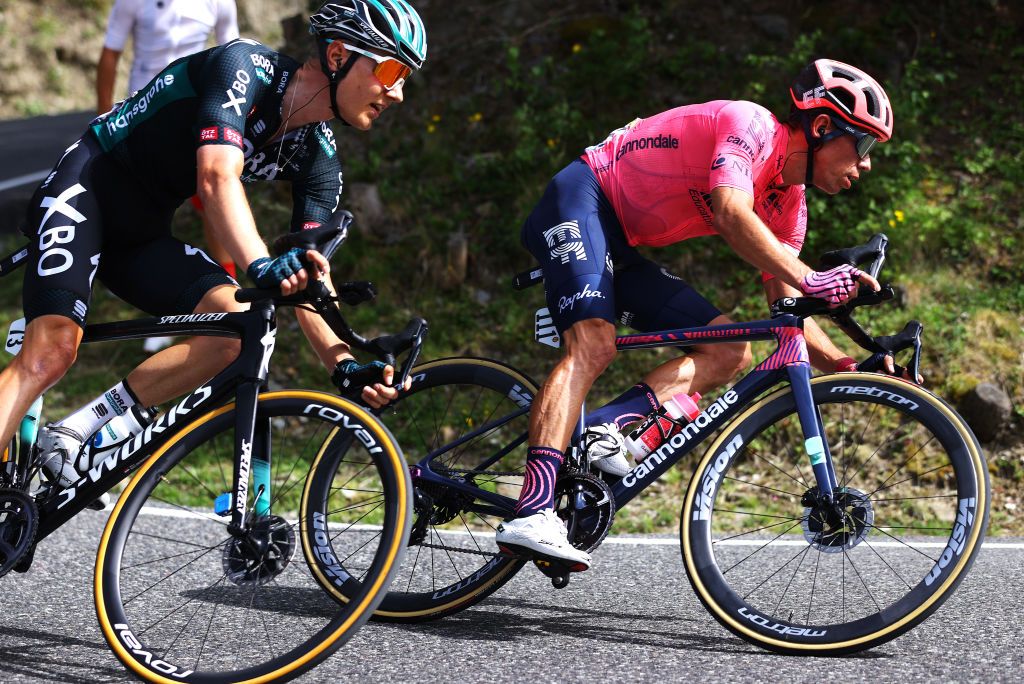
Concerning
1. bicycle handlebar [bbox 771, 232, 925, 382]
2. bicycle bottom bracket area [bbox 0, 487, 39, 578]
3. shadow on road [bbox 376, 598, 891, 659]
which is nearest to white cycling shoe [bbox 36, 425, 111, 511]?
bicycle bottom bracket area [bbox 0, 487, 39, 578]

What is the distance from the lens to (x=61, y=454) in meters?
3.92

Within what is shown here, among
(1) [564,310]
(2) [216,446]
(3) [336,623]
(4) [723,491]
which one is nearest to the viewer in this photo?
(3) [336,623]

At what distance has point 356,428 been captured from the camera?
11.0 ft

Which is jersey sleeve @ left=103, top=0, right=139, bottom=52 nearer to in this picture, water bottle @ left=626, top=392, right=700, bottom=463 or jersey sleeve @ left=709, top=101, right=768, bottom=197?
jersey sleeve @ left=709, top=101, right=768, bottom=197

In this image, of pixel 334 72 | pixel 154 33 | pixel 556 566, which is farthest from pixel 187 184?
pixel 154 33

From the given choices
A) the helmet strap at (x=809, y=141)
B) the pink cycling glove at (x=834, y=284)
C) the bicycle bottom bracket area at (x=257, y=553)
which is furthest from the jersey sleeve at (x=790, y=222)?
the bicycle bottom bracket area at (x=257, y=553)

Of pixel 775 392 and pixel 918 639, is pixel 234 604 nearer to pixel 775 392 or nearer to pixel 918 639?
pixel 775 392

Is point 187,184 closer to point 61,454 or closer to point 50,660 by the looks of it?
point 61,454

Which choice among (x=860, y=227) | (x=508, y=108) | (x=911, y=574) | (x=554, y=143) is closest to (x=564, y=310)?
(x=911, y=574)

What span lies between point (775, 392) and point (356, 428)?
1.46 m

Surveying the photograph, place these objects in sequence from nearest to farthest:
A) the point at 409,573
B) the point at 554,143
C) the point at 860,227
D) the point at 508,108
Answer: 1. the point at 409,573
2. the point at 860,227
3. the point at 554,143
4. the point at 508,108

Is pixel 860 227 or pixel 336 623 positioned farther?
pixel 860 227

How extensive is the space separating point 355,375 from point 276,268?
519 millimetres

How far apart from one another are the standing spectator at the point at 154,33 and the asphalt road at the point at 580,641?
10.9 feet
